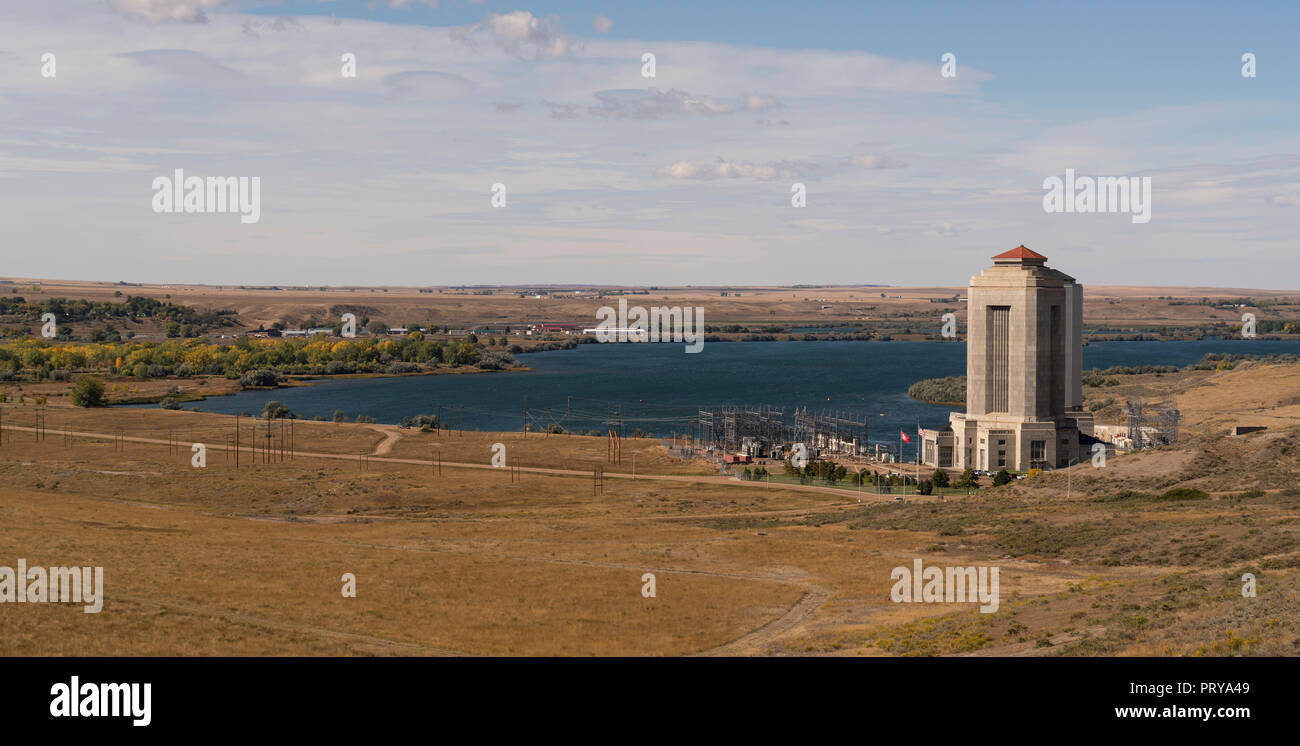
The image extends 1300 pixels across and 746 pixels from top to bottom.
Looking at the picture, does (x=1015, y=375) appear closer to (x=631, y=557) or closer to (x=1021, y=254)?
(x=1021, y=254)

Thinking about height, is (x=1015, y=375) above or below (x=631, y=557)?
above

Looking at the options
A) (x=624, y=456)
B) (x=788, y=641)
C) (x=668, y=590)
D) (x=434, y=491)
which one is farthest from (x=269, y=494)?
(x=788, y=641)

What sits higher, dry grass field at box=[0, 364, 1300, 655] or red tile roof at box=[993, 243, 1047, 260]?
red tile roof at box=[993, 243, 1047, 260]

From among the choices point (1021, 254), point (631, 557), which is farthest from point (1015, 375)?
point (631, 557)

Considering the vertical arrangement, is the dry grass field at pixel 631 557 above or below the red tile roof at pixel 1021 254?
below

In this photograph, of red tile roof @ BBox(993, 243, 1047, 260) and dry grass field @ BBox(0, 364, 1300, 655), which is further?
red tile roof @ BBox(993, 243, 1047, 260)
